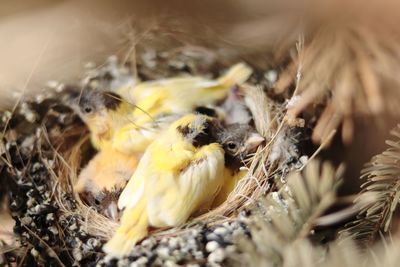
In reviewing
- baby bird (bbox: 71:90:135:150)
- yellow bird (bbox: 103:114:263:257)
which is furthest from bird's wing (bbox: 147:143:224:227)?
baby bird (bbox: 71:90:135:150)

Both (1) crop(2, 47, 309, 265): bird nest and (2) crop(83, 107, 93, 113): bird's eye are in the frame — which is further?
(2) crop(83, 107, 93, 113): bird's eye

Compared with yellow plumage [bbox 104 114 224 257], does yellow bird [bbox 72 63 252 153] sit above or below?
above

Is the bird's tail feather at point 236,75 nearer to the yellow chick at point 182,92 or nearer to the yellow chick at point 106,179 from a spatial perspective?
the yellow chick at point 182,92

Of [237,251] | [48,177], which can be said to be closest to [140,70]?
[48,177]

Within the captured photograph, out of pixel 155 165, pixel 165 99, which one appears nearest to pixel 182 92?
pixel 165 99

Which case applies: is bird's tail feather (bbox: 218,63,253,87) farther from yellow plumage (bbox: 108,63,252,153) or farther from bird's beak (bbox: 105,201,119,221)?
bird's beak (bbox: 105,201,119,221)

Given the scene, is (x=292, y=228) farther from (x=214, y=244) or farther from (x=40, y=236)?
(x=40, y=236)

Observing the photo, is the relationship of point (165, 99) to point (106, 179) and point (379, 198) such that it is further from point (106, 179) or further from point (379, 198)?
point (379, 198)
